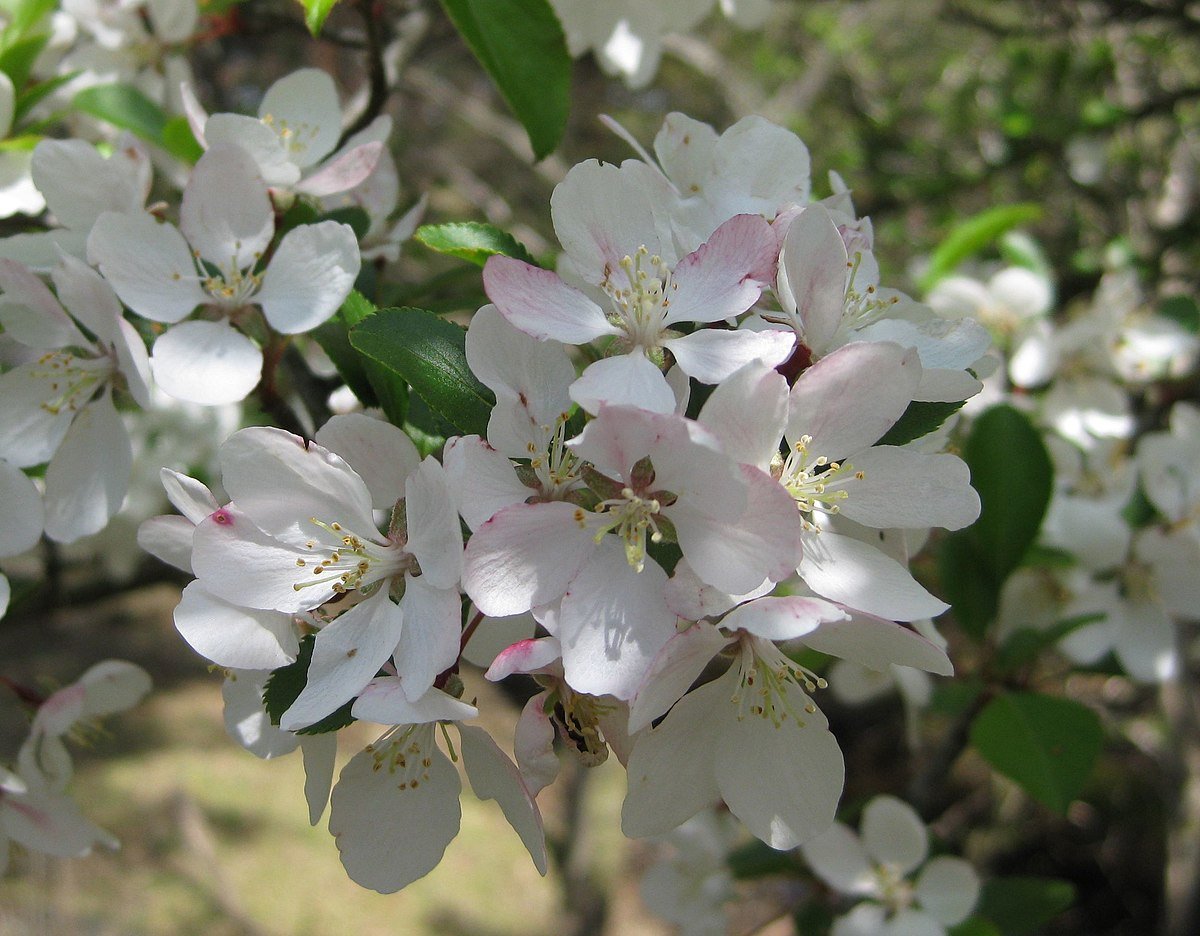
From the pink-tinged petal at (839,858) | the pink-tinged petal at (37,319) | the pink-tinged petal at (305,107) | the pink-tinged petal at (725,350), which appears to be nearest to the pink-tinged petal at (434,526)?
the pink-tinged petal at (725,350)

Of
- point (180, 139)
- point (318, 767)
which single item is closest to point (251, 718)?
point (318, 767)

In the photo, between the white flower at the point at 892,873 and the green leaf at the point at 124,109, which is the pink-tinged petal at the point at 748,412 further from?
the white flower at the point at 892,873

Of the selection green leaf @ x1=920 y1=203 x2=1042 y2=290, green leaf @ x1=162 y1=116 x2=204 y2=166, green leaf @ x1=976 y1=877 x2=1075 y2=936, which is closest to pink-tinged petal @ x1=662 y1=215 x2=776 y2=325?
green leaf @ x1=162 y1=116 x2=204 y2=166

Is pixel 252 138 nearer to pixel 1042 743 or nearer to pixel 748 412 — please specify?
pixel 748 412

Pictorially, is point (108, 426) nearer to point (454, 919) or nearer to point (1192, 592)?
point (1192, 592)

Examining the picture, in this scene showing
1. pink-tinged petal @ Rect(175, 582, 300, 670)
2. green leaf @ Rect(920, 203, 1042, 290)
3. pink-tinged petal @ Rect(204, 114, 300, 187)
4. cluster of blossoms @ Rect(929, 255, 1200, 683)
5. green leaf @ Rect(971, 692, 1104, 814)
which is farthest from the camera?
green leaf @ Rect(920, 203, 1042, 290)

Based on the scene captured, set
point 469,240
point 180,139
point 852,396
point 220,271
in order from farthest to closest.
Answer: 1. point 180,139
2. point 220,271
3. point 469,240
4. point 852,396

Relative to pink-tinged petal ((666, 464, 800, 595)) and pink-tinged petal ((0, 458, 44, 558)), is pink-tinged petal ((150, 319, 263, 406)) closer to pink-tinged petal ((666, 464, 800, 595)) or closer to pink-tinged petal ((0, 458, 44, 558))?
pink-tinged petal ((0, 458, 44, 558))
